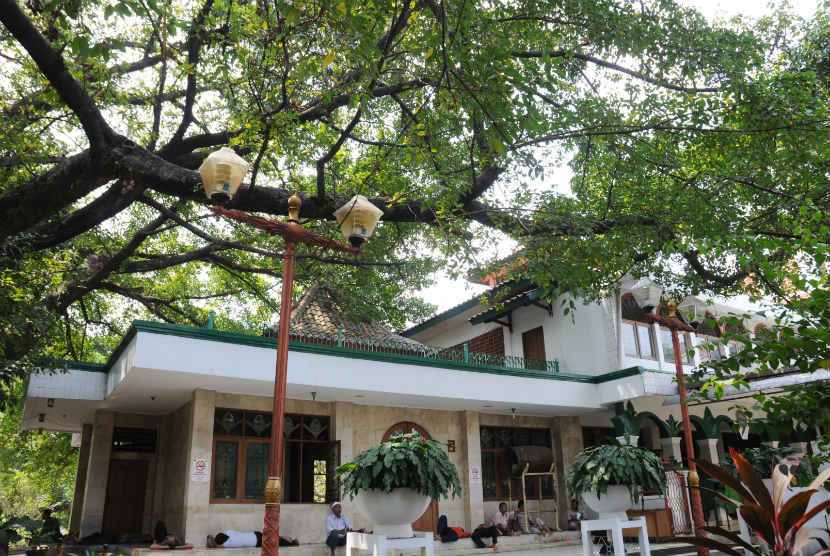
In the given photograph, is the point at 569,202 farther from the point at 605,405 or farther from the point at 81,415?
the point at 81,415

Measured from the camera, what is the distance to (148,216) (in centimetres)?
1588

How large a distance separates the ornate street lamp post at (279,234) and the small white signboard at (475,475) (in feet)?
29.4

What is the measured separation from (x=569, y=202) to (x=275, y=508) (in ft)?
22.8

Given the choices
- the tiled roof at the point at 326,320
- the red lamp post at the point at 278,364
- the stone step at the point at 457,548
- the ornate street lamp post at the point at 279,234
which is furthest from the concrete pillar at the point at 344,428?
the red lamp post at the point at 278,364

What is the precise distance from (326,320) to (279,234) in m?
7.66

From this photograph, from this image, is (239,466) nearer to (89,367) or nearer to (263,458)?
(263,458)

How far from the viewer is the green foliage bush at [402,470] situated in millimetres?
5734

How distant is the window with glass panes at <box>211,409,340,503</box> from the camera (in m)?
12.4

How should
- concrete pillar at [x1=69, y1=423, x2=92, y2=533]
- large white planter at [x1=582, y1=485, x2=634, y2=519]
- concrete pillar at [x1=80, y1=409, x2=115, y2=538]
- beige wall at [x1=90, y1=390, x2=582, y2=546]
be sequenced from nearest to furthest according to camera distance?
large white planter at [x1=582, y1=485, x2=634, y2=519], beige wall at [x1=90, y1=390, x2=582, y2=546], concrete pillar at [x1=80, y1=409, x2=115, y2=538], concrete pillar at [x1=69, y1=423, x2=92, y2=533]

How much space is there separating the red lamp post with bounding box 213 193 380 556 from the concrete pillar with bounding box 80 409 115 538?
9279 mm

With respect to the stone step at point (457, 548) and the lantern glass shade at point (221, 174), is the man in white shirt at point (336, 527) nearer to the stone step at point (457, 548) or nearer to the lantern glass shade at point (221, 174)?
the stone step at point (457, 548)

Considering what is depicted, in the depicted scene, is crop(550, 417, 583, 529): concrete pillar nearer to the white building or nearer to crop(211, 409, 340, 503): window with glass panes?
the white building

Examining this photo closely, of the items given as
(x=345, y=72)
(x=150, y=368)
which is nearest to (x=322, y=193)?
(x=345, y=72)

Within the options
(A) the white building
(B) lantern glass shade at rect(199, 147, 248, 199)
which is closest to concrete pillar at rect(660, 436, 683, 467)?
(A) the white building
